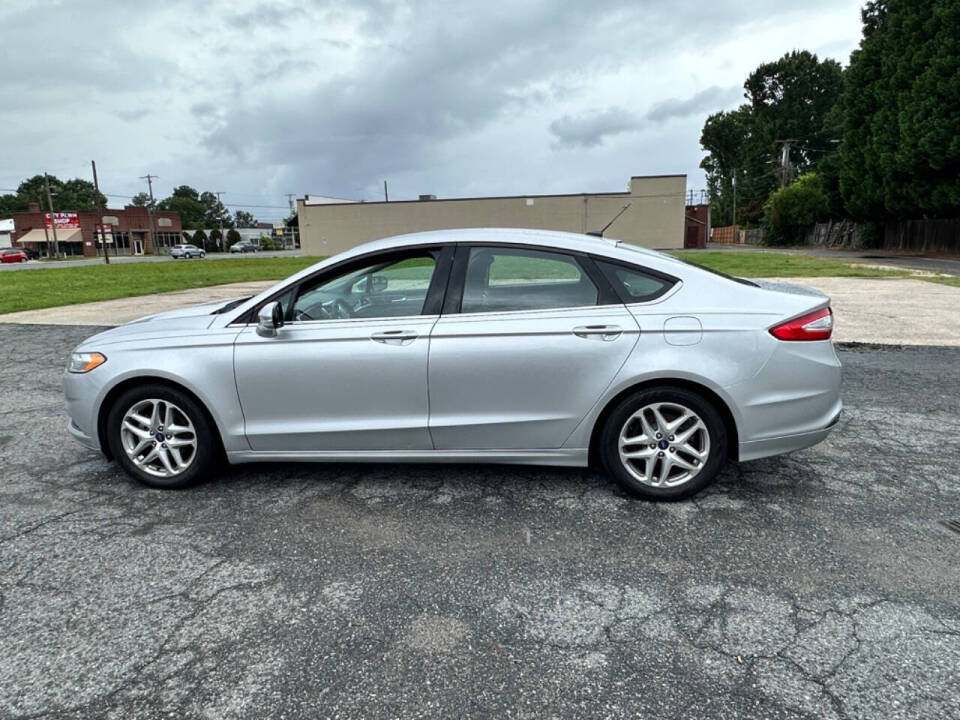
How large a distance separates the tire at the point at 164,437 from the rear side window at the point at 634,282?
2.53 meters

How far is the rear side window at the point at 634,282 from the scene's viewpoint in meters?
3.52

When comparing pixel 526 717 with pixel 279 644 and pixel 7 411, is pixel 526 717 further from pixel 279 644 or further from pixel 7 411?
pixel 7 411

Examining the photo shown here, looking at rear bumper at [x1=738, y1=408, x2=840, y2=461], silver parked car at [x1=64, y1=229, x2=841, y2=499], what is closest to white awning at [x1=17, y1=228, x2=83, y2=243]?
silver parked car at [x1=64, y1=229, x2=841, y2=499]

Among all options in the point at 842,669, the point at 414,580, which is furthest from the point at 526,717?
the point at 842,669

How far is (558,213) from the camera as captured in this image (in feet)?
156

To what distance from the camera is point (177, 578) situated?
9.44ft

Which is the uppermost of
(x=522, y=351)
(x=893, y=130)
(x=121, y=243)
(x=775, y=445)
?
(x=893, y=130)

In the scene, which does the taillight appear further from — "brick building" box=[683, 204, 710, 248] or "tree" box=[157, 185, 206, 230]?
"tree" box=[157, 185, 206, 230]

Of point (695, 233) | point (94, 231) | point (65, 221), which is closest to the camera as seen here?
point (695, 233)

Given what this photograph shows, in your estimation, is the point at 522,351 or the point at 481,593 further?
the point at 522,351

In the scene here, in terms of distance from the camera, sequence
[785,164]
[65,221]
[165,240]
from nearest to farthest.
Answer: [785,164] → [65,221] → [165,240]

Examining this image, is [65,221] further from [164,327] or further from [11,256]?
[164,327]

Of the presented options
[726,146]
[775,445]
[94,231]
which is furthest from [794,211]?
[94,231]

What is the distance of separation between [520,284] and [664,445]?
1.25 metres
